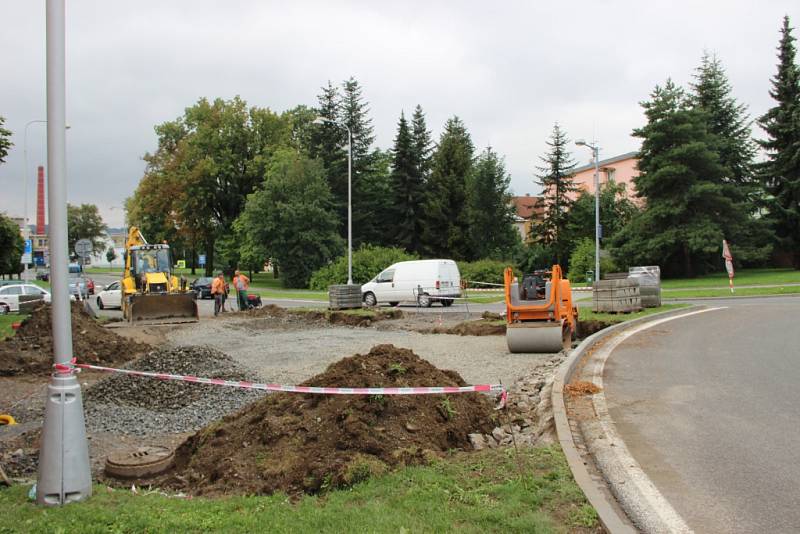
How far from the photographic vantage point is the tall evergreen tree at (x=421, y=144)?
61656mm

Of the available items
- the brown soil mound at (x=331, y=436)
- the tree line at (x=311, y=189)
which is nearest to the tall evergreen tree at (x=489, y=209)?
the tree line at (x=311, y=189)

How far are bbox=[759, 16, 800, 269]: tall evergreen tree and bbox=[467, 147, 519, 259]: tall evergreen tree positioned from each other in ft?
64.0

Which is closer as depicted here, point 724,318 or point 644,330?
point 644,330

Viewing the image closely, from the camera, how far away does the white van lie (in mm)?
29797

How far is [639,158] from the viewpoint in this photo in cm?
4797

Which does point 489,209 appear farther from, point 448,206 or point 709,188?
point 709,188

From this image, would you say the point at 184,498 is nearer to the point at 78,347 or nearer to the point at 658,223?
the point at 78,347

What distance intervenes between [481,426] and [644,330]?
10997 millimetres

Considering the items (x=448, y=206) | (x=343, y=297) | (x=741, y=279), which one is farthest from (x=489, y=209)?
(x=343, y=297)

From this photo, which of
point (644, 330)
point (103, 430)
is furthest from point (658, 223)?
point (103, 430)

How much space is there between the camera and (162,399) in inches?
368

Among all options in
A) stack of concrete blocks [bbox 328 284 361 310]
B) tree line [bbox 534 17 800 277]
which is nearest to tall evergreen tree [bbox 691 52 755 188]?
tree line [bbox 534 17 800 277]

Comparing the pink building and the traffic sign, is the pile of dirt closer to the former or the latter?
the traffic sign

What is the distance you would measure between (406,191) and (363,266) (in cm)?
1679
